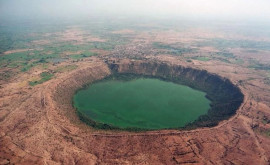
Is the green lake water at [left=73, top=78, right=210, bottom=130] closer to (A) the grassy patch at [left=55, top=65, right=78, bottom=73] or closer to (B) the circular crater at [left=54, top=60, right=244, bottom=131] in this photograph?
(B) the circular crater at [left=54, top=60, right=244, bottom=131]

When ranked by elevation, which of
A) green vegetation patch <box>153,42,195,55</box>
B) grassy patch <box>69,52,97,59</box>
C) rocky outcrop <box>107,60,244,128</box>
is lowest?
rocky outcrop <box>107,60,244,128</box>

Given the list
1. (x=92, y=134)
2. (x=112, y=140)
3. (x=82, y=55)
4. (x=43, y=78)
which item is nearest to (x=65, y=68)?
(x=43, y=78)

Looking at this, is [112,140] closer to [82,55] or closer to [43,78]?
[43,78]

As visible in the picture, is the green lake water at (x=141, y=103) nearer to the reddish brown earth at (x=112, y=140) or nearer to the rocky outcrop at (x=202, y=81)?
the rocky outcrop at (x=202, y=81)

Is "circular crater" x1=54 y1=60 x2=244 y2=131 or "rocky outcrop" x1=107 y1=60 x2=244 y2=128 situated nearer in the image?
Result: "circular crater" x1=54 y1=60 x2=244 y2=131

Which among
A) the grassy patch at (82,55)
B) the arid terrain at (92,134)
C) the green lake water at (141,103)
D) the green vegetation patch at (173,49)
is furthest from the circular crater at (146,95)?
the green vegetation patch at (173,49)

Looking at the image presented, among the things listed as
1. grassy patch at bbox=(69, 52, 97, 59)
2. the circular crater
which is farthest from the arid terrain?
grassy patch at bbox=(69, 52, 97, 59)

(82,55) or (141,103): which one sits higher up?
(82,55)
